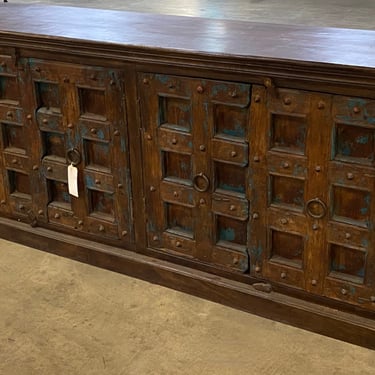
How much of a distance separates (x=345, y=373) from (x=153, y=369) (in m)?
0.57

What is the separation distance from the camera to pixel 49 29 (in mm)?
2303

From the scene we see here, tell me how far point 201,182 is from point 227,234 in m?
0.21

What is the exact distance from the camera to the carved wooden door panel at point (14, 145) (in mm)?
2362

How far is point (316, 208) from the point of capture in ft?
6.30

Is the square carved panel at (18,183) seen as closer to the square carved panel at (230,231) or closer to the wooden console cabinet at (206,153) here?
the wooden console cabinet at (206,153)

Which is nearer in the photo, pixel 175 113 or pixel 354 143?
pixel 354 143

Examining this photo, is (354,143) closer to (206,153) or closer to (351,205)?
(351,205)

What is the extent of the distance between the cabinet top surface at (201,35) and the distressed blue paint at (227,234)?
1.99 feet

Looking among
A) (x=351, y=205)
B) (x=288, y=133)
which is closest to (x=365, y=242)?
(x=351, y=205)

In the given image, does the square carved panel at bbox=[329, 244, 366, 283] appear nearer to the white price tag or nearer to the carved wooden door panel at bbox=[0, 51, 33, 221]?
the white price tag

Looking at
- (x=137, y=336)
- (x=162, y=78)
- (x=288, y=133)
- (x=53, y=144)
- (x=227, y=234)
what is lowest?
(x=137, y=336)

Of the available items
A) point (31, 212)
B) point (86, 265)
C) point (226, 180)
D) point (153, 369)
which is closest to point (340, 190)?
point (226, 180)

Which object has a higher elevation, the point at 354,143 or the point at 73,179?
the point at 354,143

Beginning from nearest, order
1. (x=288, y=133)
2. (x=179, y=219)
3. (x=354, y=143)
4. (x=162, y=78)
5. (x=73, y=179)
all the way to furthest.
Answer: (x=354, y=143) < (x=288, y=133) < (x=162, y=78) < (x=179, y=219) < (x=73, y=179)
